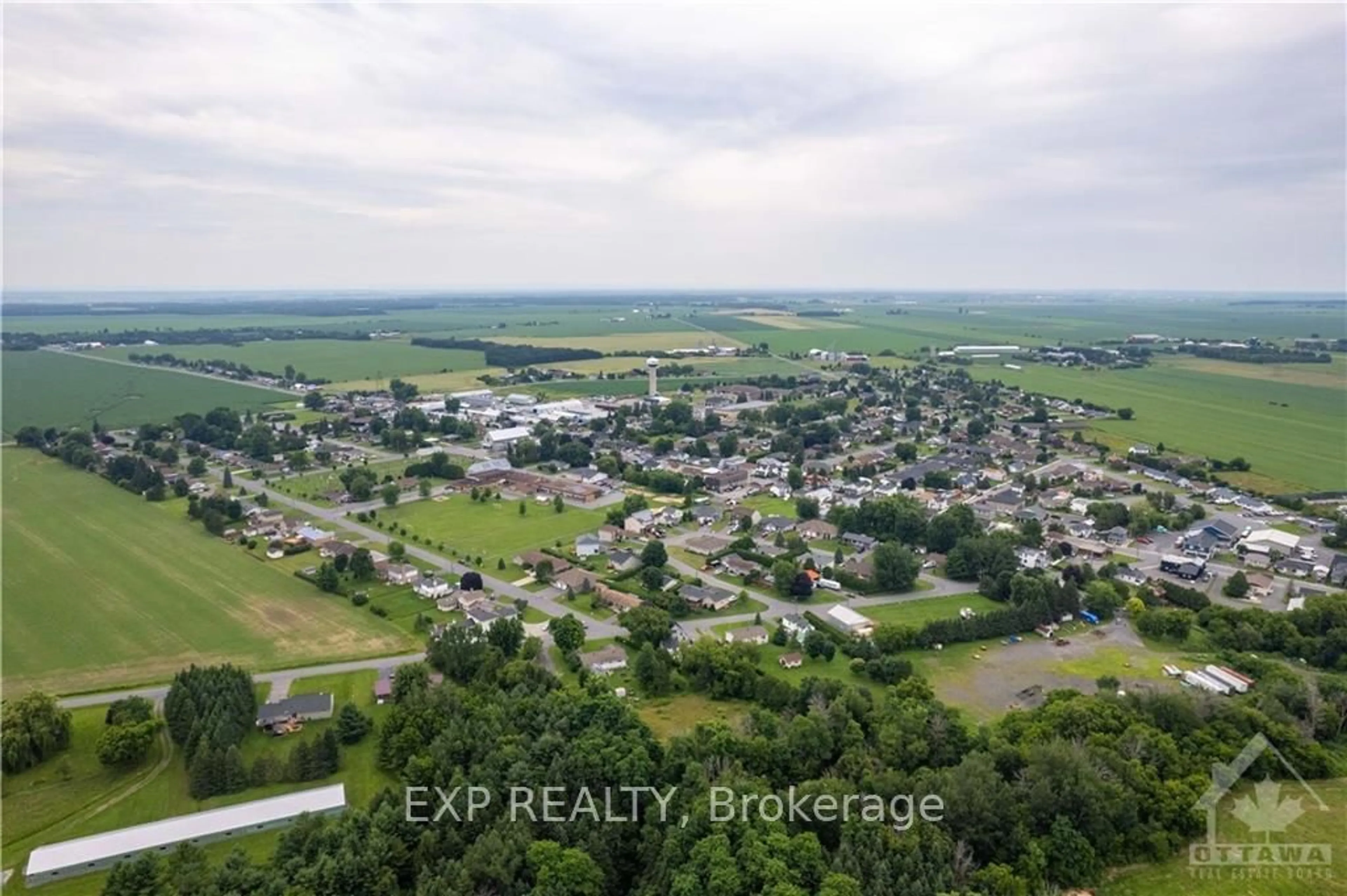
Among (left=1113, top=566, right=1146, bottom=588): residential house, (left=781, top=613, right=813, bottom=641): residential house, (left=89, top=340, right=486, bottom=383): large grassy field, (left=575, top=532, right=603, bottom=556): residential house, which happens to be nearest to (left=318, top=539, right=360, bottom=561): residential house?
(left=575, top=532, right=603, bottom=556): residential house

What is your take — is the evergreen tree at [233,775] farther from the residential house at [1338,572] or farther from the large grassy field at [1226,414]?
the large grassy field at [1226,414]

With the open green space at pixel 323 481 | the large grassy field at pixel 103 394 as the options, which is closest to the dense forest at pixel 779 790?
the open green space at pixel 323 481

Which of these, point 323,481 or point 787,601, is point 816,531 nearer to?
point 787,601

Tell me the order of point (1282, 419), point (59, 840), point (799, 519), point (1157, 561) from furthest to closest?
point (1282, 419), point (799, 519), point (1157, 561), point (59, 840)

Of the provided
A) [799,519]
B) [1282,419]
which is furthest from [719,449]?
[1282,419]

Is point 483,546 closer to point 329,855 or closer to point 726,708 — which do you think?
point 726,708
